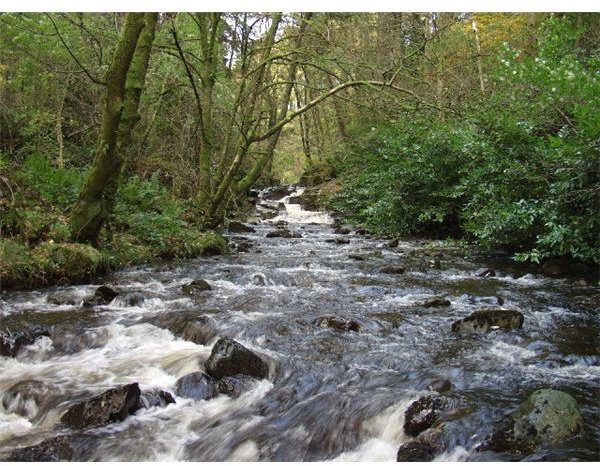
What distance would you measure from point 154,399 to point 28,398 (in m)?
1.06

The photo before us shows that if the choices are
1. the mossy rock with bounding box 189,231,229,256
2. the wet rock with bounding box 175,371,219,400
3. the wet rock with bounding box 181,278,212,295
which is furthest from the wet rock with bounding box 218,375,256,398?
the mossy rock with bounding box 189,231,229,256

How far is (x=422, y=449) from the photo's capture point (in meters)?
3.51

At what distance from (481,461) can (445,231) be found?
11.8m

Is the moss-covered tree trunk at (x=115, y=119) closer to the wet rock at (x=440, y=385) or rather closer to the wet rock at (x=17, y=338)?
the wet rock at (x=17, y=338)

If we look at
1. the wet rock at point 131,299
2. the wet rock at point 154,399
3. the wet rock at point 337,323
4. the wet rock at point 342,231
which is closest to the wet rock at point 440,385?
the wet rock at point 337,323

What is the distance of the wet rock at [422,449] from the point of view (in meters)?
3.48

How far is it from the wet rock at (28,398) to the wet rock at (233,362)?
4.40 ft

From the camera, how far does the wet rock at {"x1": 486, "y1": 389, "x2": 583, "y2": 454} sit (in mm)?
3424

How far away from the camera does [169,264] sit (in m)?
10.3

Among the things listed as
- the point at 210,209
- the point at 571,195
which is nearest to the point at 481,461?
the point at 571,195

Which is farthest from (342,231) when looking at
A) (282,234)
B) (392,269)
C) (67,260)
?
(67,260)

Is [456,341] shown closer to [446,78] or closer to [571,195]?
[571,195]

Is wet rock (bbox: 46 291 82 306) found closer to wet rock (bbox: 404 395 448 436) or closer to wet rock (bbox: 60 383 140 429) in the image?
wet rock (bbox: 60 383 140 429)

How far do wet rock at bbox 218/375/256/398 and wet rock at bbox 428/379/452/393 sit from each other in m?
1.55
